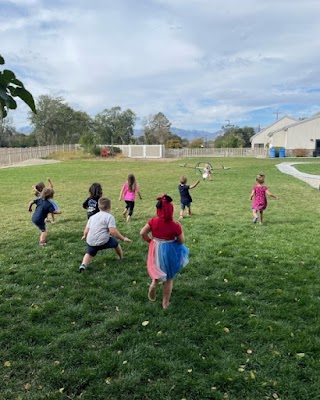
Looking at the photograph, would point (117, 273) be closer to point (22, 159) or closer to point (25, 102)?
point (25, 102)

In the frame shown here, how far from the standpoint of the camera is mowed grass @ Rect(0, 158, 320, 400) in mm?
2773

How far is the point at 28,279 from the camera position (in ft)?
15.8

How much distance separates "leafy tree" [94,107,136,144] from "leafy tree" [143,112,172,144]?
4.52m

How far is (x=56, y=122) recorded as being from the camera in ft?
226

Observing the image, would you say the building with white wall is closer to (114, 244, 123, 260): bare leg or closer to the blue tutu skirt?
(114, 244, 123, 260): bare leg

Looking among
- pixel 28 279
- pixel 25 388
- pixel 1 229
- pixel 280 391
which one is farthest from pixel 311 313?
pixel 1 229

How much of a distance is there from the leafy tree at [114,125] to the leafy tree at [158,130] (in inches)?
178

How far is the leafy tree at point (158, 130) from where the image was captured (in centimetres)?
7919

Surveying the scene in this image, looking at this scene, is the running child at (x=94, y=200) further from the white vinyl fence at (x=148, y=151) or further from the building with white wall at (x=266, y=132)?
the building with white wall at (x=266, y=132)

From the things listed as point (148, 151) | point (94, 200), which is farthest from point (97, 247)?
point (148, 151)

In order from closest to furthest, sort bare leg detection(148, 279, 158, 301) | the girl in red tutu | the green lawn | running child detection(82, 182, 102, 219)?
the girl in red tutu < bare leg detection(148, 279, 158, 301) < running child detection(82, 182, 102, 219) < the green lawn

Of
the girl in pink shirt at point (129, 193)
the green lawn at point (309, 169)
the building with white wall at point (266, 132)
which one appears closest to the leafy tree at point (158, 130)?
the building with white wall at point (266, 132)

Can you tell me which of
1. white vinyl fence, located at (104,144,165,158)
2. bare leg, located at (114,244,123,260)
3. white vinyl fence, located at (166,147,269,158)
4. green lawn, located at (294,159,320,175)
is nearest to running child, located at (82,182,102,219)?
bare leg, located at (114,244,123,260)

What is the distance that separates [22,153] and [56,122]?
2917 centimetres
